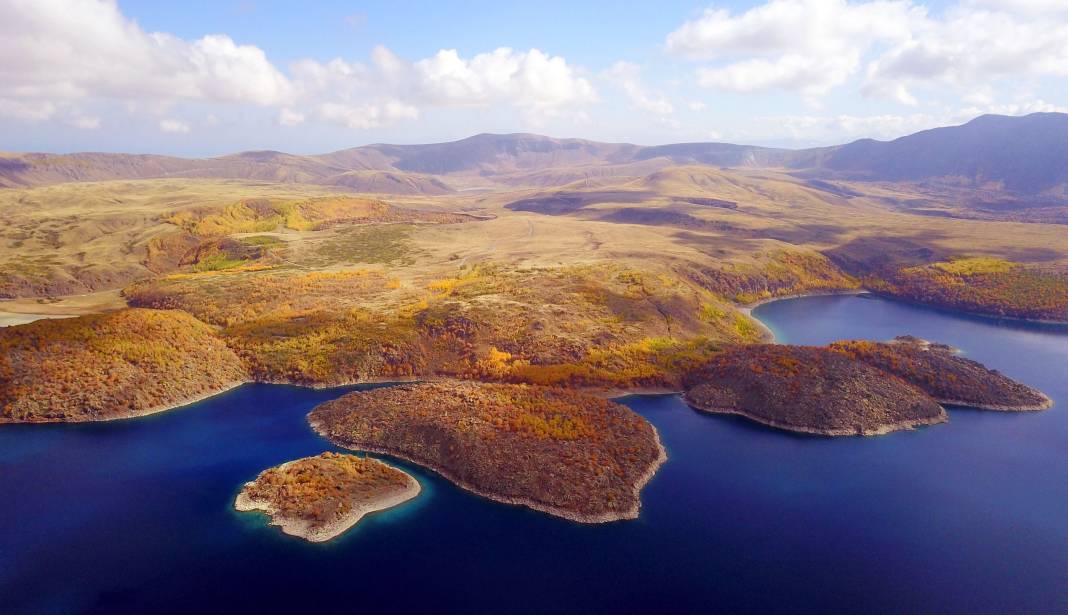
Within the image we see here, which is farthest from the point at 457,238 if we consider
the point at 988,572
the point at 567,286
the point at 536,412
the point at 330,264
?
the point at 988,572

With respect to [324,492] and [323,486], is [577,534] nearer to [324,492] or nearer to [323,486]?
[324,492]

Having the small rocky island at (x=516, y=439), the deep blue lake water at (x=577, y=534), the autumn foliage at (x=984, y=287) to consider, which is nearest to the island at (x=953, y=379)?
the deep blue lake water at (x=577, y=534)

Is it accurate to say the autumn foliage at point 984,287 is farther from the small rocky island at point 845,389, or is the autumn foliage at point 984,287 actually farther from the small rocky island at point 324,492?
the small rocky island at point 324,492

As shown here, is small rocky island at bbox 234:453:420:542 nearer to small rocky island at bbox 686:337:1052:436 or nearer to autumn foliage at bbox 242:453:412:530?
autumn foliage at bbox 242:453:412:530

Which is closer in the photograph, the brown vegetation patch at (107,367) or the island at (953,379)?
the brown vegetation patch at (107,367)

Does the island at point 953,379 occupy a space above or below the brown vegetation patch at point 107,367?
below

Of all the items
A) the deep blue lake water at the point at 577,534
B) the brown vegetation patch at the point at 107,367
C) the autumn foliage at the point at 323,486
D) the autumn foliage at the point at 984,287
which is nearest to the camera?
the deep blue lake water at the point at 577,534

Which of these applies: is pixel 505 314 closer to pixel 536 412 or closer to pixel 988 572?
pixel 536 412
